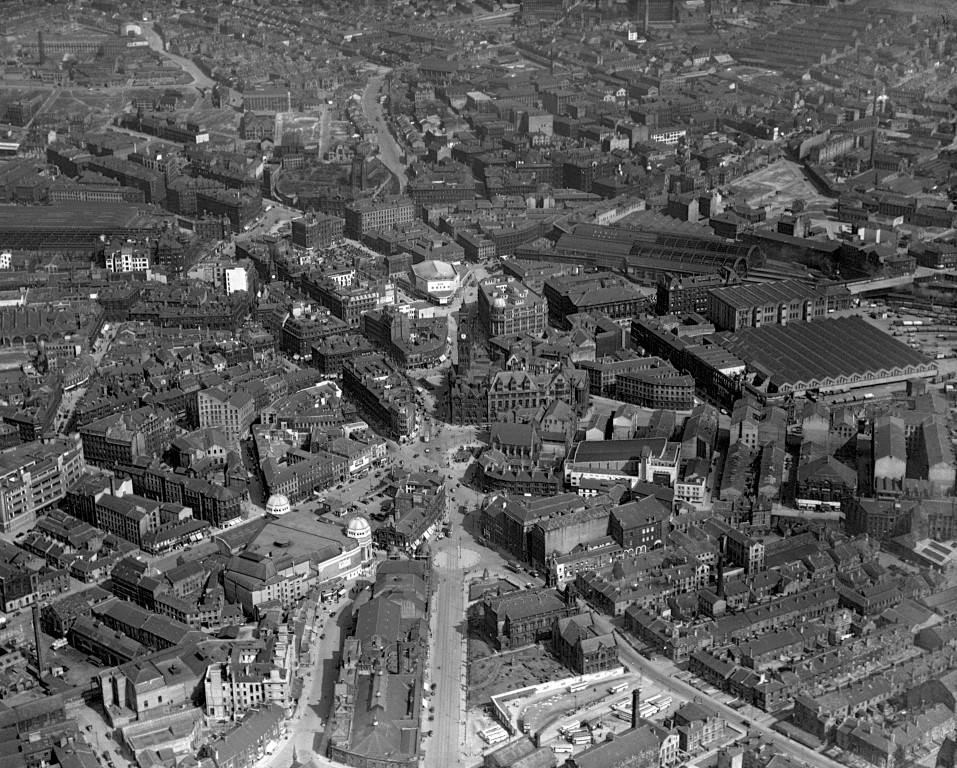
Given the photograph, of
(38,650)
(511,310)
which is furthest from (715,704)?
(511,310)

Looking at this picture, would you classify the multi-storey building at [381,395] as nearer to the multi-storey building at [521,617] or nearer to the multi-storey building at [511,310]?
the multi-storey building at [511,310]

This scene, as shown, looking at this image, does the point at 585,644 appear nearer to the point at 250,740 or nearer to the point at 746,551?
the point at 746,551

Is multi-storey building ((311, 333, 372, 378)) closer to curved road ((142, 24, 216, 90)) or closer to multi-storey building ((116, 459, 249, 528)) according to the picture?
multi-storey building ((116, 459, 249, 528))

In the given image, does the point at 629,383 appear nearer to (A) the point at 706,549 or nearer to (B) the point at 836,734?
(A) the point at 706,549

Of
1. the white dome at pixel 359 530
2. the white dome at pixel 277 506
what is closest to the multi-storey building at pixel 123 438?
the white dome at pixel 277 506

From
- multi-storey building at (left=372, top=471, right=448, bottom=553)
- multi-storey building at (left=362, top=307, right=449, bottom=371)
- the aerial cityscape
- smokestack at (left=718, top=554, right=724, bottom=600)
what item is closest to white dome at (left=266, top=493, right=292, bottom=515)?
the aerial cityscape

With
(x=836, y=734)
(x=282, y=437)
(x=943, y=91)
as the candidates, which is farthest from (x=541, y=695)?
(x=943, y=91)
